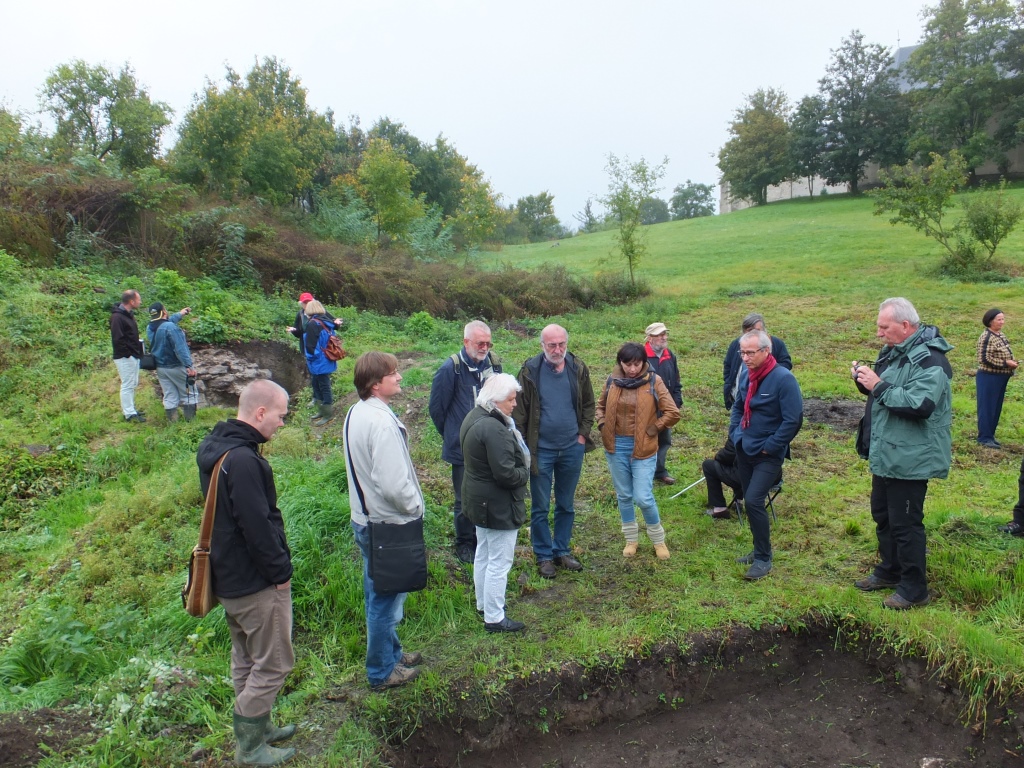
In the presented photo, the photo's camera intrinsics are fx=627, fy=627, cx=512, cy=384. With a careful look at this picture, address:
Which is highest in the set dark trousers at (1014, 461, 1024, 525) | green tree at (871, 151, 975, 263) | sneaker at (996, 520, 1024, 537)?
green tree at (871, 151, 975, 263)

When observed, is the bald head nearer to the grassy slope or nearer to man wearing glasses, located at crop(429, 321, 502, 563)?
the grassy slope

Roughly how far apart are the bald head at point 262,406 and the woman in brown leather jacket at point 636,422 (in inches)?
111

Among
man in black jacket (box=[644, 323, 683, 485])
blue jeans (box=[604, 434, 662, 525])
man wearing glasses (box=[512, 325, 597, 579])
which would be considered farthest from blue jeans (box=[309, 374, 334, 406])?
blue jeans (box=[604, 434, 662, 525])

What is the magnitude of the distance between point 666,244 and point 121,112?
27.5 meters

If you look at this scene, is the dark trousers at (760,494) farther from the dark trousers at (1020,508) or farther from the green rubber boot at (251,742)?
the green rubber boot at (251,742)

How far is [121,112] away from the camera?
2122cm

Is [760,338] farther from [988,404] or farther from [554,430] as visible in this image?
[988,404]

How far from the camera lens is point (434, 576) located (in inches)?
201

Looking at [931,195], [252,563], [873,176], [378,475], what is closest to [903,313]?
[378,475]

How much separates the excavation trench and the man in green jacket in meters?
0.63

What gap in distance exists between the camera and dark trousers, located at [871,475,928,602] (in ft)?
14.2

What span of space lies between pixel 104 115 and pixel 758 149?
4675cm

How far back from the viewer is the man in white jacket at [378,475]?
3.59 metres

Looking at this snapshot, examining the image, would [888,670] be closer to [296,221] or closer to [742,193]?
[296,221]
